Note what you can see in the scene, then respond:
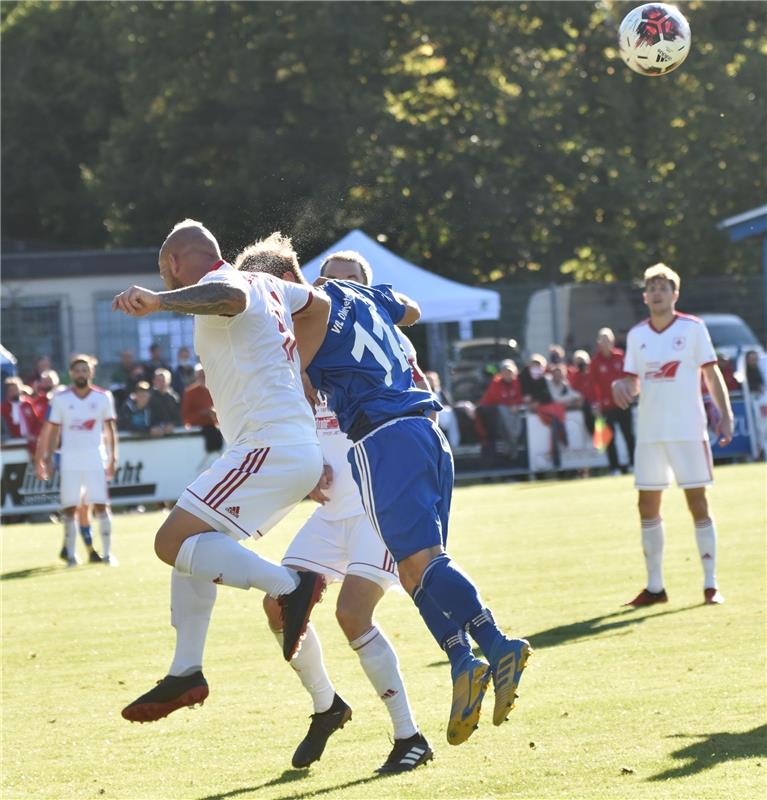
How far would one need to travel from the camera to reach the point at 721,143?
39.9 metres

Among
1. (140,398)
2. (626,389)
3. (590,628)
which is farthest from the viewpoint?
(140,398)

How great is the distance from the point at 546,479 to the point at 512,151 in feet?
45.8

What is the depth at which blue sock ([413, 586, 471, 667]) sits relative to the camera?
6.16m

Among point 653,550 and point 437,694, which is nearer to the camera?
point 437,694

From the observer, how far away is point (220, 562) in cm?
620

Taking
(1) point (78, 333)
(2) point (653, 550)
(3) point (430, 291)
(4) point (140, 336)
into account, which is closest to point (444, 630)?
(2) point (653, 550)

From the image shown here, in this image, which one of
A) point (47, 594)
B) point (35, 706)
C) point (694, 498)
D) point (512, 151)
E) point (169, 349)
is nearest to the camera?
point (35, 706)

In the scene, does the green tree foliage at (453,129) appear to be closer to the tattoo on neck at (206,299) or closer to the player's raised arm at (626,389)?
the player's raised arm at (626,389)

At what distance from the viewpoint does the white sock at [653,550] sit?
1134cm

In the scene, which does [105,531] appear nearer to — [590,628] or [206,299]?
[590,628]

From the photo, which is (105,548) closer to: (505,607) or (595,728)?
(505,607)

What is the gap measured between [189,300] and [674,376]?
626cm

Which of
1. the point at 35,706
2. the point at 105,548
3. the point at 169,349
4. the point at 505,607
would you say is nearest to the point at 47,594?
the point at 105,548

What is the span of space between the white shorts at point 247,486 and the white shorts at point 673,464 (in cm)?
543
